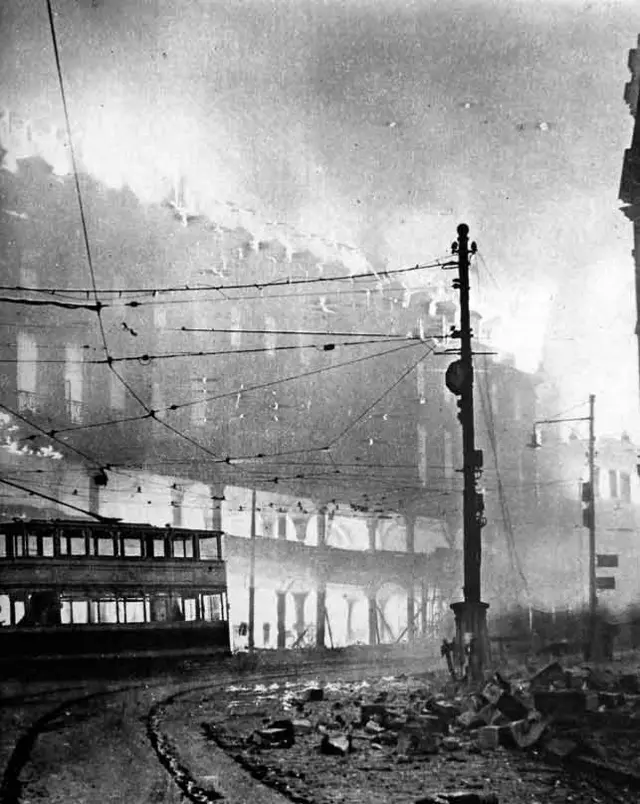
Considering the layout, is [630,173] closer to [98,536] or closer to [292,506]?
[98,536]

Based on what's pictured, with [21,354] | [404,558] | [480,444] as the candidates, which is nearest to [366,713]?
[21,354]

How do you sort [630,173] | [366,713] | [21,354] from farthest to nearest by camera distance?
[21,354] < [630,173] < [366,713]

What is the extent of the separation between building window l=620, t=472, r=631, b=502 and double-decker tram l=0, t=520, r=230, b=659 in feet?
209

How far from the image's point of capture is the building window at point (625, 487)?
3425 inches

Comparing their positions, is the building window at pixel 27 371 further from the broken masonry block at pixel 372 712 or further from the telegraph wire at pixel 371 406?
the broken masonry block at pixel 372 712

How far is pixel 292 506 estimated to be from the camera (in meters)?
59.4

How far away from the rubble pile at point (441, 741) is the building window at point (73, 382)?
3259 centimetres

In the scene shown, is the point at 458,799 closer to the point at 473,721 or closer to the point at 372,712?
the point at 473,721

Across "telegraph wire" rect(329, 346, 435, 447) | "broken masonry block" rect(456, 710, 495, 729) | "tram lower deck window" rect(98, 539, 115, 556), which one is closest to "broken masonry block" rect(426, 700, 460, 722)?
"broken masonry block" rect(456, 710, 495, 729)

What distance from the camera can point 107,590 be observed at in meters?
28.0

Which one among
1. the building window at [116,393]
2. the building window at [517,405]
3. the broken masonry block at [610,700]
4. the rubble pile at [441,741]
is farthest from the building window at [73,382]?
the building window at [517,405]

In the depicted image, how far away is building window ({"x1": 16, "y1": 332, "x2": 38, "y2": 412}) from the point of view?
45.6m

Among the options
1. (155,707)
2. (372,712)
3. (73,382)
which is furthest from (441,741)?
(73,382)

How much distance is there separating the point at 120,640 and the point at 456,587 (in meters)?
36.2
